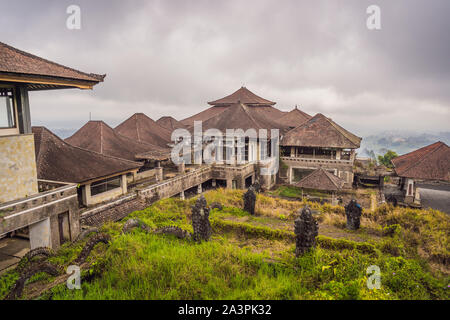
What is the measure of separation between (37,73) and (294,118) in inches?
1295

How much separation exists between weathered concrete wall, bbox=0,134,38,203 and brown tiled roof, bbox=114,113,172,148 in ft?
59.5

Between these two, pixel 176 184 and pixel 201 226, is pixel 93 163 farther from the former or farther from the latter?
pixel 201 226

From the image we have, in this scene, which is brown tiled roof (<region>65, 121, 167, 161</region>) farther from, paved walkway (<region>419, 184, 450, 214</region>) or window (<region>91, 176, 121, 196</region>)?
paved walkway (<region>419, 184, 450, 214</region>)

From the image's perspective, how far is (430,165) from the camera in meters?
23.8

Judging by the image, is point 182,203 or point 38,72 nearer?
point 38,72

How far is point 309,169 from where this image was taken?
30.0 meters

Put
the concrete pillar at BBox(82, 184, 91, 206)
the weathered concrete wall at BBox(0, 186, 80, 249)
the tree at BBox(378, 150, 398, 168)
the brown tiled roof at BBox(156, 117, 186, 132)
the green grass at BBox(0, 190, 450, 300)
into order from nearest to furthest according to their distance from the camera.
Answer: the green grass at BBox(0, 190, 450, 300) < the weathered concrete wall at BBox(0, 186, 80, 249) < the concrete pillar at BBox(82, 184, 91, 206) < the brown tiled roof at BBox(156, 117, 186, 132) < the tree at BBox(378, 150, 398, 168)

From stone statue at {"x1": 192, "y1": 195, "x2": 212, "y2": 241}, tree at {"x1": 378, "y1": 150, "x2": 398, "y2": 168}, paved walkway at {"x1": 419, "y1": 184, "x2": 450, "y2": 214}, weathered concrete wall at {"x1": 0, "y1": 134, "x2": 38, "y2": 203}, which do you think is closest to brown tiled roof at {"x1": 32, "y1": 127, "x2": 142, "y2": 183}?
weathered concrete wall at {"x1": 0, "y1": 134, "x2": 38, "y2": 203}

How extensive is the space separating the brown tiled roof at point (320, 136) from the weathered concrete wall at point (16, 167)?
2344cm

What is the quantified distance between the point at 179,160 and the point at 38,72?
53.8 ft

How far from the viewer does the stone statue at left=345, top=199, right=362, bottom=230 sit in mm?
12930

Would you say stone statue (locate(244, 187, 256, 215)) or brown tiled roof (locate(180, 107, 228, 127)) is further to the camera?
brown tiled roof (locate(180, 107, 228, 127))
